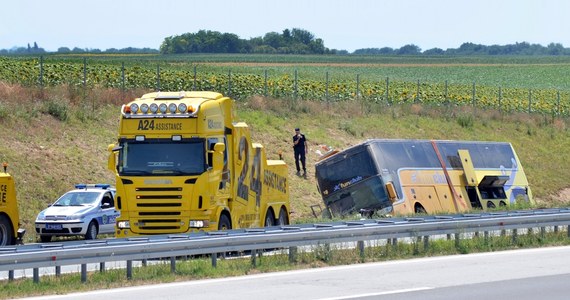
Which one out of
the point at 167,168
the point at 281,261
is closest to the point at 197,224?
the point at 167,168

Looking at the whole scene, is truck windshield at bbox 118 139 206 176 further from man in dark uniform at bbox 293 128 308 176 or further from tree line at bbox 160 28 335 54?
tree line at bbox 160 28 335 54

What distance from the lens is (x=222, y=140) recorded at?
24.0 metres

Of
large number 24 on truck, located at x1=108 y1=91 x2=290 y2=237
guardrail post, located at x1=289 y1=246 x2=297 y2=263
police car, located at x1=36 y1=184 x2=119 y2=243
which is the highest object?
large number 24 on truck, located at x1=108 y1=91 x2=290 y2=237

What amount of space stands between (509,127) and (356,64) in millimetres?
54515

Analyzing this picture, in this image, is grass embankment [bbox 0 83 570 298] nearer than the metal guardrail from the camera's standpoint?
No

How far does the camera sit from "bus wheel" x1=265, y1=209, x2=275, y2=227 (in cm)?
2712

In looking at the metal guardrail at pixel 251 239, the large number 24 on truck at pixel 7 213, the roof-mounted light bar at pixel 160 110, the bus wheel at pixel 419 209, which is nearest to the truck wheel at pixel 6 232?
the large number 24 on truck at pixel 7 213

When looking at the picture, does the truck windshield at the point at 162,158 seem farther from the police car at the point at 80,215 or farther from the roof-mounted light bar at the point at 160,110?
the police car at the point at 80,215

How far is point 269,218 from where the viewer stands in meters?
27.4

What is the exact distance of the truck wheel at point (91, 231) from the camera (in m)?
31.0

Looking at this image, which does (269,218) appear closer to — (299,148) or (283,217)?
(283,217)

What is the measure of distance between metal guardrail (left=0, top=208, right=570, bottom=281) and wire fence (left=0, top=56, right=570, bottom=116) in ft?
81.7

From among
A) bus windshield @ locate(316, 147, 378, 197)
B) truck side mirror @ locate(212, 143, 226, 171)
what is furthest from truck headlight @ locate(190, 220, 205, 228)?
bus windshield @ locate(316, 147, 378, 197)

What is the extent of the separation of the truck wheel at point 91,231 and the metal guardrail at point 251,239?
35.2 feet
